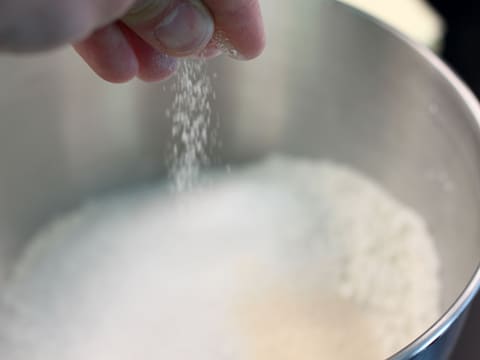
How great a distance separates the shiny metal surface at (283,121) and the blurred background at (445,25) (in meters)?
0.07

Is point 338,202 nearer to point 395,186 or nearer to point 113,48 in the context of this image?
point 395,186

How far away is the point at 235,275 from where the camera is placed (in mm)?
598

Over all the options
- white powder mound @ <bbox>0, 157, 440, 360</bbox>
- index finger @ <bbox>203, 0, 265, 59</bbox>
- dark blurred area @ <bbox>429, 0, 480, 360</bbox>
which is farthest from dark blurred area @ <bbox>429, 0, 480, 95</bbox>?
index finger @ <bbox>203, 0, 265, 59</bbox>

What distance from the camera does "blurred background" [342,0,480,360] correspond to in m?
0.63

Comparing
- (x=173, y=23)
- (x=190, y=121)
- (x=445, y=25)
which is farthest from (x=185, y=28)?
(x=445, y=25)

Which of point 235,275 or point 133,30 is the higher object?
point 133,30

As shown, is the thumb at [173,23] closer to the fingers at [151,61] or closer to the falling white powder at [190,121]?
the fingers at [151,61]

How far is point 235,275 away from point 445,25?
0.93ft

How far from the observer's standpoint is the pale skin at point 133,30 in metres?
0.23

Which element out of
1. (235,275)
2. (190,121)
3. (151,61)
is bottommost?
(235,275)

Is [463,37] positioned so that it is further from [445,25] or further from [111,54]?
[111,54]

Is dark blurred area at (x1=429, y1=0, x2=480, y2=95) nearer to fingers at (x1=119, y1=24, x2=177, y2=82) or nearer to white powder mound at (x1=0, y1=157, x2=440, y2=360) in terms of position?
white powder mound at (x1=0, y1=157, x2=440, y2=360)

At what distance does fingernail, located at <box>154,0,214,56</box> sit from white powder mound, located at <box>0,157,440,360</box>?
0.27 metres

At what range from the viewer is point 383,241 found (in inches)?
23.9
